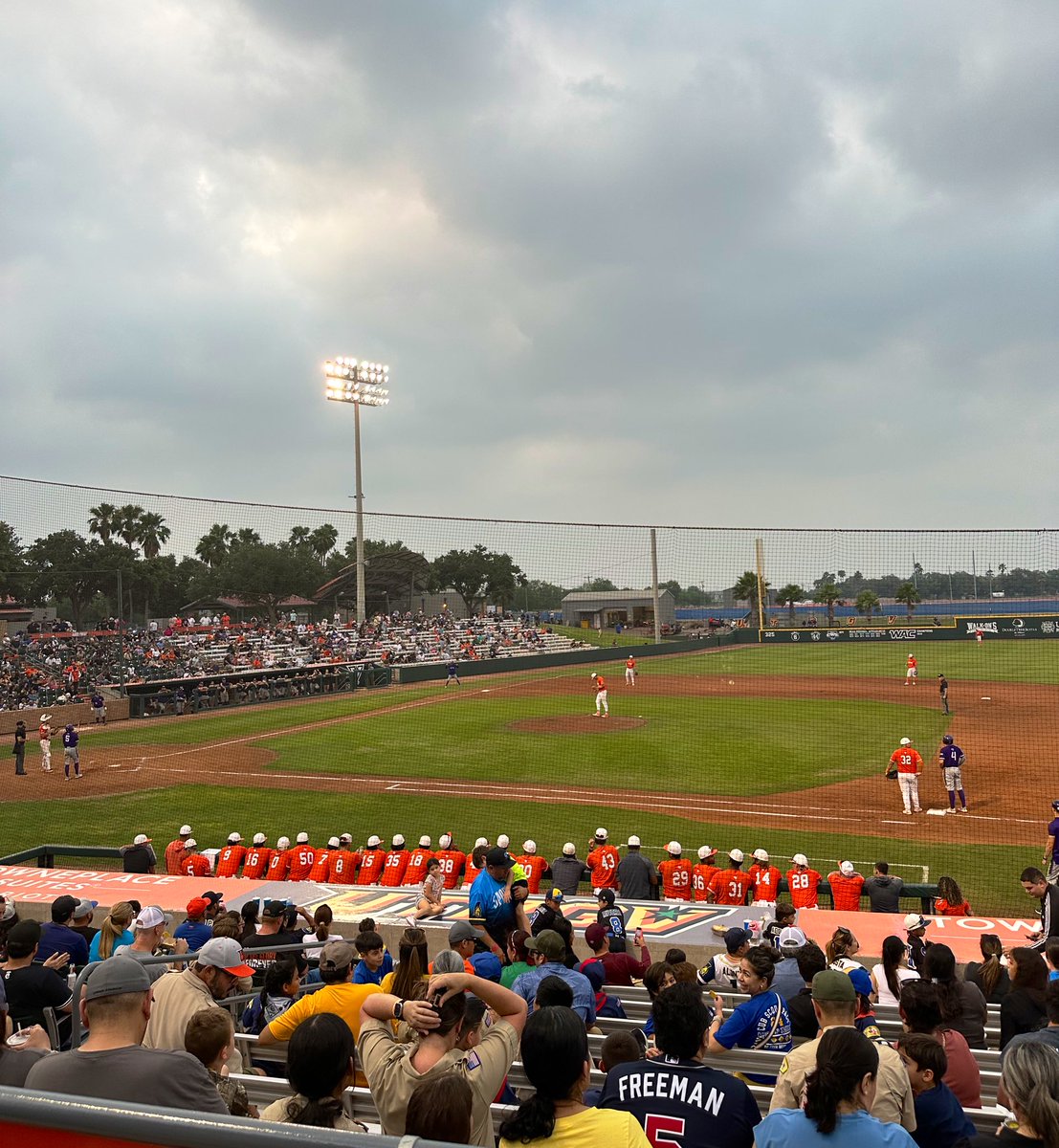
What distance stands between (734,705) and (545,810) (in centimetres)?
1747

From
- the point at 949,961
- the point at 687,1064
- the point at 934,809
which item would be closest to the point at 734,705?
the point at 934,809

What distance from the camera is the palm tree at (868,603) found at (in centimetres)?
5650

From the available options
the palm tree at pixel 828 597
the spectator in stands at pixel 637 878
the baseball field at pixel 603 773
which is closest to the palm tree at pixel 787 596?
the palm tree at pixel 828 597

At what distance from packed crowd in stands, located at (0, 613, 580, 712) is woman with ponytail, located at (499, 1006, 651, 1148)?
38.0 meters

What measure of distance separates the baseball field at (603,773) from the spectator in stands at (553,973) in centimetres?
1103

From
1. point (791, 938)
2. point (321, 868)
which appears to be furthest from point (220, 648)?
A: point (791, 938)

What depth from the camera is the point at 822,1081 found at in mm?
3061

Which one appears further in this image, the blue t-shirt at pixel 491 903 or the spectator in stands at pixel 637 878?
the spectator in stands at pixel 637 878

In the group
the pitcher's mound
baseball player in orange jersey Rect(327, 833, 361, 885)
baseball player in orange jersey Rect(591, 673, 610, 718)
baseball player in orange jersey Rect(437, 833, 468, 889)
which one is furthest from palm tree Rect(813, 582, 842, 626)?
baseball player in orange jersey Rect(327, 833, 361, 885)

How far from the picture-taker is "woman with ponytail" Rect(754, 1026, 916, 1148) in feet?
9.89

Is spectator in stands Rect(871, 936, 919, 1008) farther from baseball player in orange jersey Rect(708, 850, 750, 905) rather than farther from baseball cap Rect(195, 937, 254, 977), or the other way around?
baseball player in orange jersey Rect(708, 850, 750, 905)

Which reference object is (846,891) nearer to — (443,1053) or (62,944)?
(62,944)

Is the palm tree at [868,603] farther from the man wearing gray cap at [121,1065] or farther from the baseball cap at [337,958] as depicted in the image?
the man wearing gray cap at [121,1065]

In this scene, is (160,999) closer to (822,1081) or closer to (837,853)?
(822,1081)
